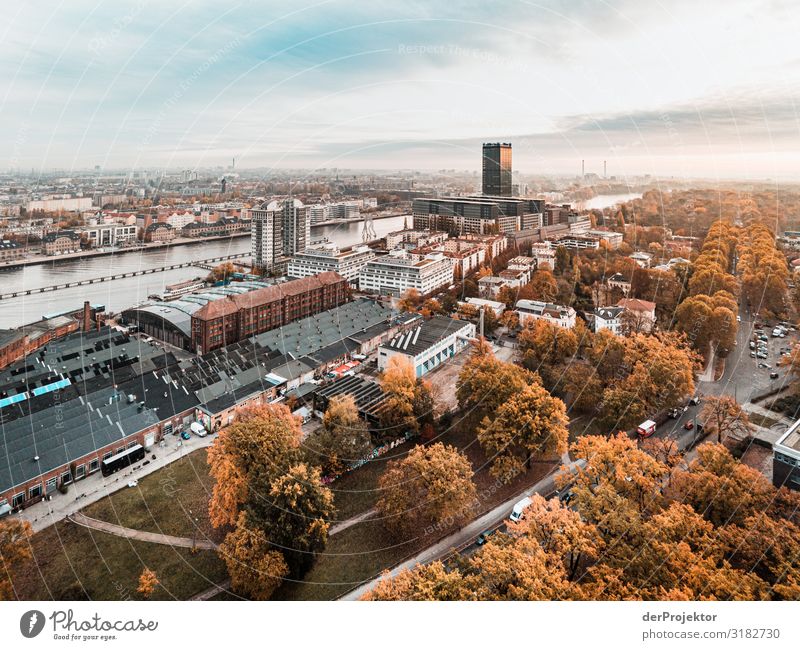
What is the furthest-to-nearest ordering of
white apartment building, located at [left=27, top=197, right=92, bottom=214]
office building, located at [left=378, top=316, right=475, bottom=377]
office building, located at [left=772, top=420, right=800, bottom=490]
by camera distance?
1. white apartment building, located at [left=27, top=197, right=92, bottom=214]
2. office building, located at [left=378, top=316, right=475, bottom=377]
3. office building, located at [left=772, top=420, right=800, bottom=490]

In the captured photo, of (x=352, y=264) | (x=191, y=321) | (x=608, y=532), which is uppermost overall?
(x=352, y=264)

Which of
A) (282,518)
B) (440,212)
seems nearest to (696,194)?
(440,212)

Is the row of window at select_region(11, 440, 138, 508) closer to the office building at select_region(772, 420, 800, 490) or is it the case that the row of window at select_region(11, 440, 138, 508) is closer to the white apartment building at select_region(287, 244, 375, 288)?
the office building at select_region(772, 420, 800, 490)

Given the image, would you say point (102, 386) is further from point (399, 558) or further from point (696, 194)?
point (696, 194)

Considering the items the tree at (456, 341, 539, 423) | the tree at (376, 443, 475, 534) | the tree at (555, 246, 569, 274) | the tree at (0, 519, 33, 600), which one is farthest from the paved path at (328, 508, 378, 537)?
the tree at (555, 246, 569, 274)
